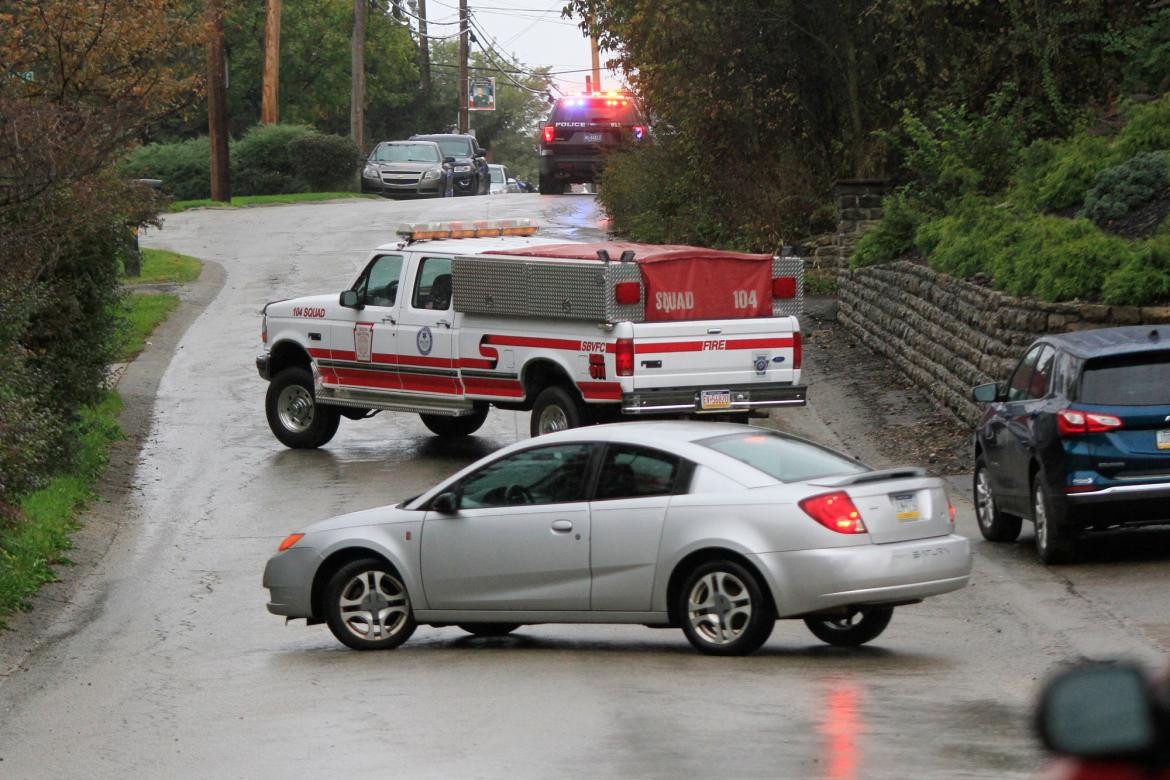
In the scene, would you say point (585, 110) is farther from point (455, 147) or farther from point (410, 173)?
point (455, 147)

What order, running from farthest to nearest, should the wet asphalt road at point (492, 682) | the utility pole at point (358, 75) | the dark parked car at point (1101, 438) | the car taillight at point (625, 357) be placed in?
the utility pole at point (358, 75)
the car taillight at point (625, 357)
the dark parked car at point (1101, 438)
the wet asphalt road at point (492, 682)

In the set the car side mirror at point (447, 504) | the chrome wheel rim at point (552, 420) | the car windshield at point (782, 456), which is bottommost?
the chrome wheel rim at point (552, 420)

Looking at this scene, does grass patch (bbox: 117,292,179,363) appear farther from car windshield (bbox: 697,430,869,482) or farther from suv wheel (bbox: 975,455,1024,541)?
car windshield (bbox: 697,430,869,482)

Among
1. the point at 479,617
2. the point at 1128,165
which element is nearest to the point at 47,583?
the point at 479,617

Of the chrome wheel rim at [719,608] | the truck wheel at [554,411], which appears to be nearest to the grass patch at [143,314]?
the truck wheel at [554,411]

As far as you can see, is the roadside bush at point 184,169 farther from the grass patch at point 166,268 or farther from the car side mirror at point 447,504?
the car side mirror at point 447,504

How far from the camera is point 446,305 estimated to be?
1809 cm

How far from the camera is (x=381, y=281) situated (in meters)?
18.8

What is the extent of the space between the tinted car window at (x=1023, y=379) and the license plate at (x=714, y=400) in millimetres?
3447

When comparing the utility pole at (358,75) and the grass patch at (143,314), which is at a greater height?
the utility pole at (358,75)

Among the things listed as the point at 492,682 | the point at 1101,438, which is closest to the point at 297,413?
the point at 1101,438

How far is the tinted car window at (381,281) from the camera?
18672mm

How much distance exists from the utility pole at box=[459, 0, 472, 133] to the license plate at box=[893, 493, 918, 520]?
67.9 metres

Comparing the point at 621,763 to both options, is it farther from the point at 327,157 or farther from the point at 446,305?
the point at 327,157
